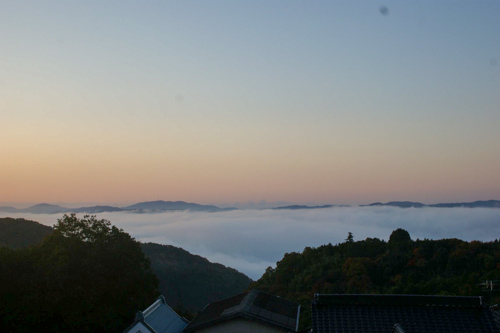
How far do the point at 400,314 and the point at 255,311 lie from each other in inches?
199

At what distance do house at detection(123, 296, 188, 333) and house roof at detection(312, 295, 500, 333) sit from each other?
23.0 feet

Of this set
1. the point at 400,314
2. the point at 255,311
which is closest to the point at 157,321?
the point at 255,311

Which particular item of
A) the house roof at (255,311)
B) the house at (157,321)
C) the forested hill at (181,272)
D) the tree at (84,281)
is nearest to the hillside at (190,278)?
the forested hill at (181,272)

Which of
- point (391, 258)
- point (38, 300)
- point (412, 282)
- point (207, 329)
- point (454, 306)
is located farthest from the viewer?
point (391, 258)

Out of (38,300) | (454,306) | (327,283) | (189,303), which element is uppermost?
(454,306)

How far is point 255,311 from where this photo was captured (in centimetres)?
1591

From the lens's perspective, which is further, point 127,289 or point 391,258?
point 391,258

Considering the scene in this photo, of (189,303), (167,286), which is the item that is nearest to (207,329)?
(189,303)

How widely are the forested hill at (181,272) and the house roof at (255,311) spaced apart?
3309 centimetres

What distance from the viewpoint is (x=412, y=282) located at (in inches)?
1676

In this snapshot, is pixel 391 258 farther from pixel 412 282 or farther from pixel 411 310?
pixel 411 310

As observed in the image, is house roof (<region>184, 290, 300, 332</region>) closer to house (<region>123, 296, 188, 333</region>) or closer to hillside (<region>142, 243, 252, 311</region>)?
house (<region>123, 296, 188, 333</region>)

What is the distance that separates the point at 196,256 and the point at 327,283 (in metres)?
32.1

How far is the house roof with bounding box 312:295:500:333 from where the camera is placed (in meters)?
12.8
